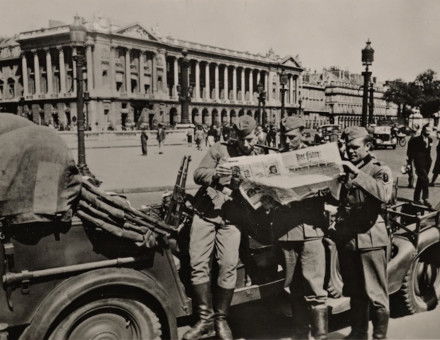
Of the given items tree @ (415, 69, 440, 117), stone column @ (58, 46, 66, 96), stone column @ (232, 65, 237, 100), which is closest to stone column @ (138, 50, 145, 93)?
stone column @ (58, 46, 66, 96)

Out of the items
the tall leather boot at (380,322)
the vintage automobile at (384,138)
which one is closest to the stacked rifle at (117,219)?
the tall leather boot at (380,322)

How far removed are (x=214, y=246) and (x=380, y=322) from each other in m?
1.47

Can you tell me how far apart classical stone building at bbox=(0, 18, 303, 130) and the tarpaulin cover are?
54.5 m

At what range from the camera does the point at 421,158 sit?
12.1 metres

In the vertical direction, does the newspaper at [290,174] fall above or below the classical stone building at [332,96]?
below

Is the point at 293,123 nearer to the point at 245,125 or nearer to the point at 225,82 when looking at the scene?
the point at 245,125

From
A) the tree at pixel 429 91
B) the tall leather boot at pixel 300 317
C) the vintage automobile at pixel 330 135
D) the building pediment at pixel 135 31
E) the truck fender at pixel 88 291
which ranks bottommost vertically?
the tall leather boot at pixel 300 317

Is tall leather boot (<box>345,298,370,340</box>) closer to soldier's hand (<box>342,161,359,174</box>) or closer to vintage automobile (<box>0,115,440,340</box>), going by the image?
vintage automobile (<box>0,115,440,340</box>)

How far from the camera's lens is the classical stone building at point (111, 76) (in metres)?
67.9

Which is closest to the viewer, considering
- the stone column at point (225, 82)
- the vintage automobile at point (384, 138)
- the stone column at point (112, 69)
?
the vintage automobile at point (384, 138)

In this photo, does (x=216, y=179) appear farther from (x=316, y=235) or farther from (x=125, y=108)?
(x=125, y=108)

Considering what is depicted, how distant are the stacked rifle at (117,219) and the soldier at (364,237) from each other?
1450 mm

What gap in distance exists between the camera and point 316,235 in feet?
13.3

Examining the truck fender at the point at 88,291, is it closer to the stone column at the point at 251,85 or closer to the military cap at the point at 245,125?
the military cap at the point at 245,125
